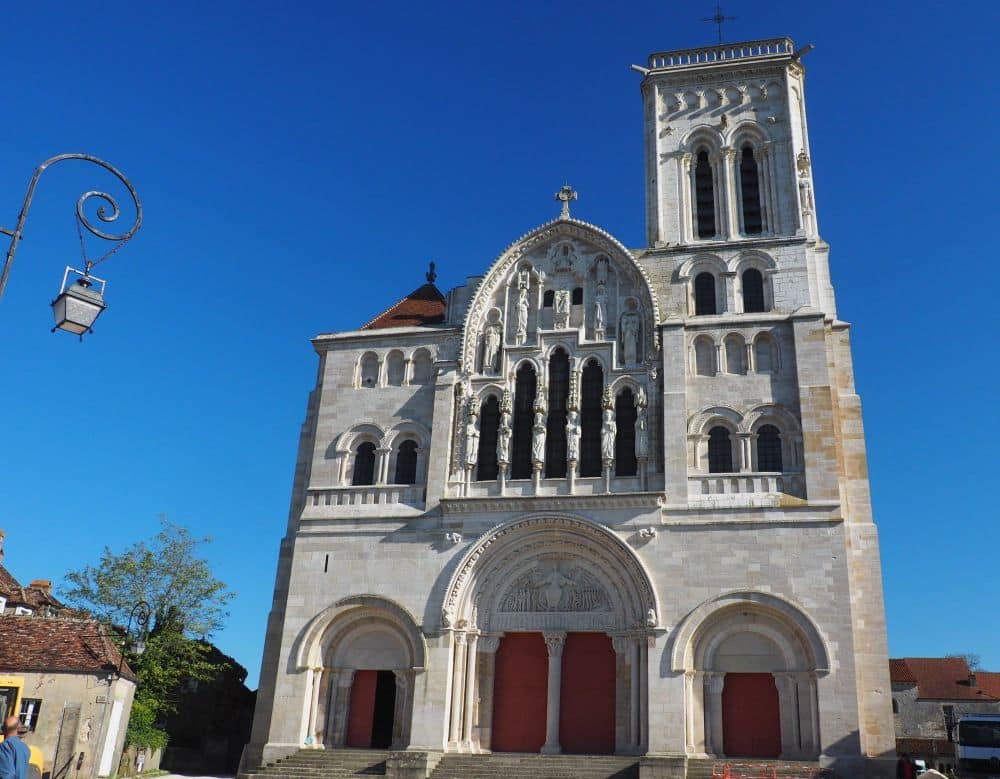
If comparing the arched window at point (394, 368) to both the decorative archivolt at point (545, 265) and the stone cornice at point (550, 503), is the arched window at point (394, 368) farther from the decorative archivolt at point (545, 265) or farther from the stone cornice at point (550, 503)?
the stone cornice at point (550, 503)

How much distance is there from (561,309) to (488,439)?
5.04 meters

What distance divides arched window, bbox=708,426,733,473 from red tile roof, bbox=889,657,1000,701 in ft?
96.9

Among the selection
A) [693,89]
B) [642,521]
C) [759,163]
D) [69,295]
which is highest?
[693,89]

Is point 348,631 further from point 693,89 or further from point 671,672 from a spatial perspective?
point 693,89

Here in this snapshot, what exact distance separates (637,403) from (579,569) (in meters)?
5.36

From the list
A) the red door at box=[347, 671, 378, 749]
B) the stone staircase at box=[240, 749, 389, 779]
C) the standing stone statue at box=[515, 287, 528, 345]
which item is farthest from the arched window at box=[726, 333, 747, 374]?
the stone staircase at box=[240, 749, 389, 779]

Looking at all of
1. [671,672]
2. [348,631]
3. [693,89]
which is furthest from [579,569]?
[693,89]

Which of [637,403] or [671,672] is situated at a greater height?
[637,403]

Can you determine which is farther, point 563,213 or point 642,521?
point 563,213

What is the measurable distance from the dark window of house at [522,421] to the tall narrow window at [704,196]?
8199 millimetres

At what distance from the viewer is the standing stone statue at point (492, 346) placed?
30516 millimetres

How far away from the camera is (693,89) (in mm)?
34344

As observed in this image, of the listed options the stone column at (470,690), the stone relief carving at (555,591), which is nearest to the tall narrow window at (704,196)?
the stone relief carving at (555,591)

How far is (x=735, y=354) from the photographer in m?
28.7
